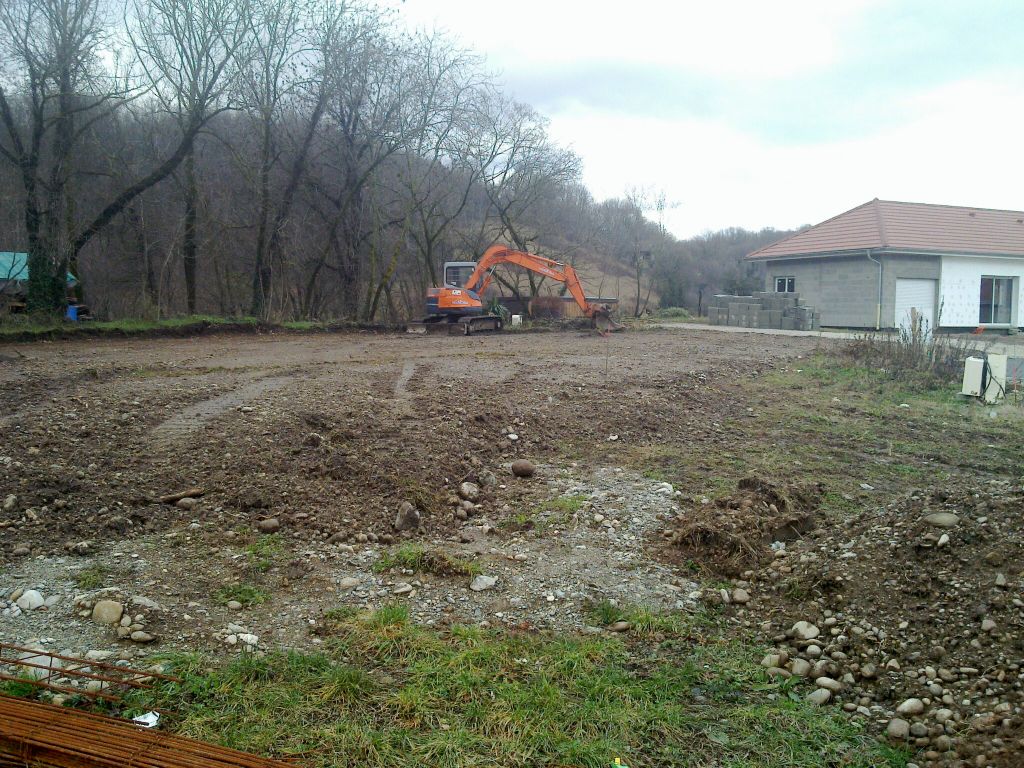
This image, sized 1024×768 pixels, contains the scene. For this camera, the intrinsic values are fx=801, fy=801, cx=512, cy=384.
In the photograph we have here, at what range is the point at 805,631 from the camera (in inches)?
166

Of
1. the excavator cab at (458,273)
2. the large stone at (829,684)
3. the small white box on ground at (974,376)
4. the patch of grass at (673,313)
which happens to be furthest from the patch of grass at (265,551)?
the patch of grass at (673,313)

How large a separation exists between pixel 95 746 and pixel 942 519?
445cm

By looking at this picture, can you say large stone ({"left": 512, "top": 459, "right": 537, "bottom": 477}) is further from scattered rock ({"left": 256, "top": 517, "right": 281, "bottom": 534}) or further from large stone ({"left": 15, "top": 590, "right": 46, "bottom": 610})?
large stone ({"left": 15, "top": 590, "right": 46, "bottom": 610})

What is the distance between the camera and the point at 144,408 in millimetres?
8547

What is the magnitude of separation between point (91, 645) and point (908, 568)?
14.3 feet

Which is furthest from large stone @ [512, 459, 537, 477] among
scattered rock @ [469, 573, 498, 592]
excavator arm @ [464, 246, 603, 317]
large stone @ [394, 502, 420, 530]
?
excavator arm @ [464, 246, 603, 317]

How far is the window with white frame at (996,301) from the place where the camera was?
29422mm

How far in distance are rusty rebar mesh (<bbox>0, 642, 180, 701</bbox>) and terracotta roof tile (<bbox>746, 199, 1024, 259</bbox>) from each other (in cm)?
2792

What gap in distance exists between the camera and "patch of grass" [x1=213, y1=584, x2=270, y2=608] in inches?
184

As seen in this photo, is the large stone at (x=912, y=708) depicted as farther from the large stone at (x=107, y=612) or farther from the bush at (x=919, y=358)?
the bush at (x=919, y=358)

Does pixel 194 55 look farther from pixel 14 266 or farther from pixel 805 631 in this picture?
pixel 805 631

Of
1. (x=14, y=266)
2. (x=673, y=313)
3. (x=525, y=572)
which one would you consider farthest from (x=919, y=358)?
(x=673, y=313)

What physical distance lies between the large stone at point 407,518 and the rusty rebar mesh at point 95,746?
2820 millimetres

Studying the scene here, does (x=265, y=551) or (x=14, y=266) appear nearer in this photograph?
(x=265, y=551)
